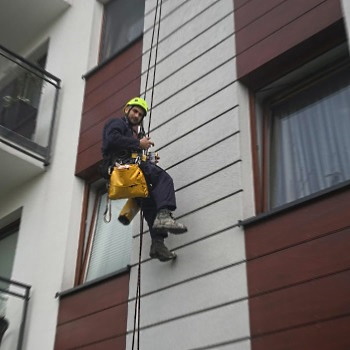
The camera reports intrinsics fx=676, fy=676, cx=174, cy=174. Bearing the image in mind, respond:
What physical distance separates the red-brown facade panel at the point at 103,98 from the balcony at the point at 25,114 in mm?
624

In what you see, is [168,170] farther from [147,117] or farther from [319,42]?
[319,42]

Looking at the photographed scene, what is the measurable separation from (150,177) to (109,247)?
165cm

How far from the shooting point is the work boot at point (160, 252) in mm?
6000

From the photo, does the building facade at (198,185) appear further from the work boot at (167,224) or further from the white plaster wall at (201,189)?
the work boot at (167,224)

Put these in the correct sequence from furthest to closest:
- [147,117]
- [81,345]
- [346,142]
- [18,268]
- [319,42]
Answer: [18,268], [147,117], [81,345], [319,42], [346,142]

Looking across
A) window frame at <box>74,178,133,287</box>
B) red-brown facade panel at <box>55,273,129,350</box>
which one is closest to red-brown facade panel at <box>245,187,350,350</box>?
red-brown facade panel at <box>55,273,129,350</box>

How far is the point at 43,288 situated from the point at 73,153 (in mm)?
1811

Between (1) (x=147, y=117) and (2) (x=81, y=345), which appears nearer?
(2) (x=81, y=345)

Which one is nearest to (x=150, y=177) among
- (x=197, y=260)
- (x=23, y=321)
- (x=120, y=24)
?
(x=197, y=260)

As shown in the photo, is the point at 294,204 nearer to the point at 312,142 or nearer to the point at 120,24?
the point at 312,142

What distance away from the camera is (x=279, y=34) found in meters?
6.50

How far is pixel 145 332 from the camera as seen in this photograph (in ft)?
19.8

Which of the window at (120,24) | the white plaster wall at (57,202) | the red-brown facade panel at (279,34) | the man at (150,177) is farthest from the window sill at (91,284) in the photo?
the window at (120,24)

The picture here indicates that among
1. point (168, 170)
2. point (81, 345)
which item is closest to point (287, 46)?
point (168, 170)
